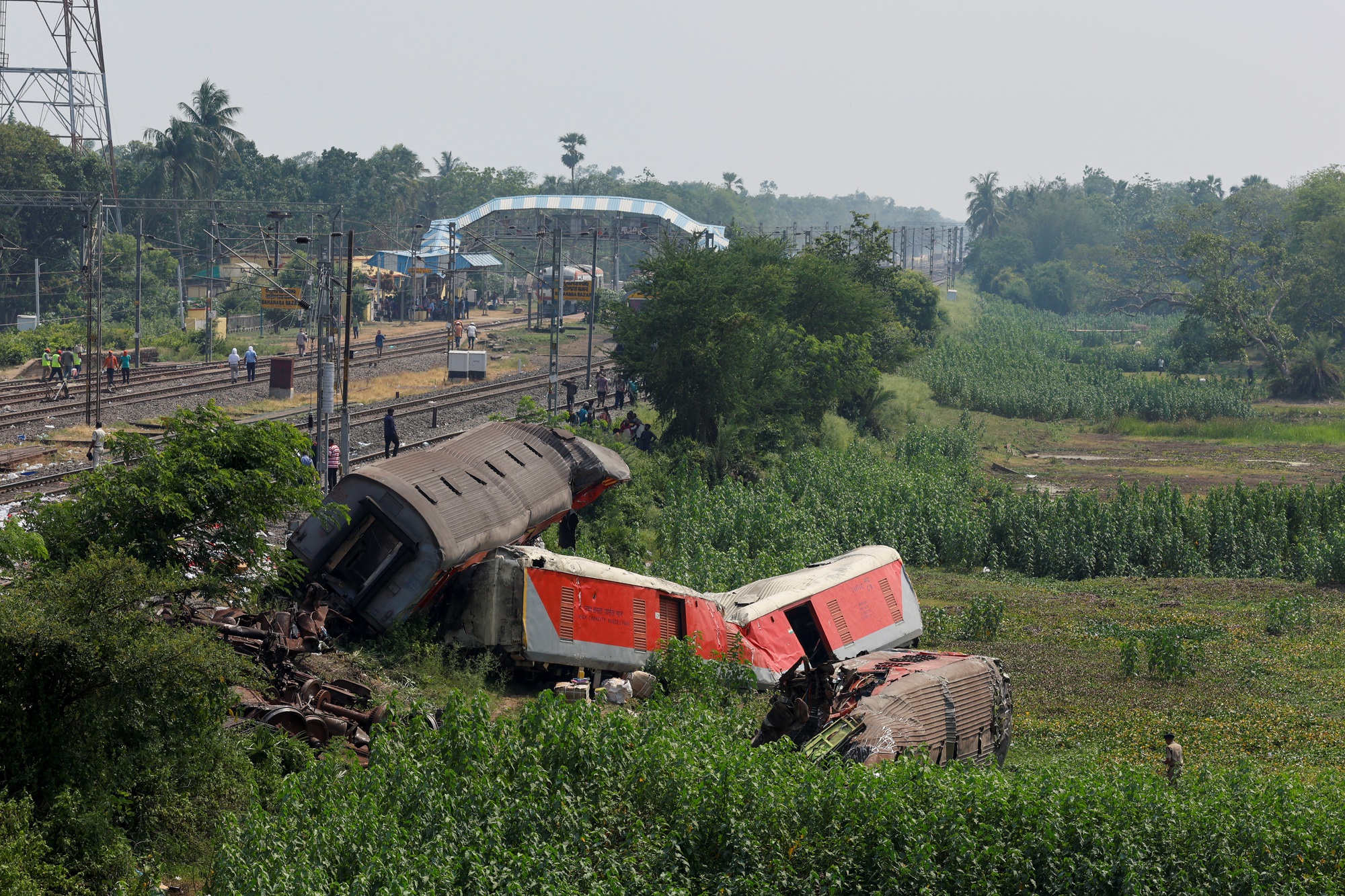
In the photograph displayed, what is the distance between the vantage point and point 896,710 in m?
15.8

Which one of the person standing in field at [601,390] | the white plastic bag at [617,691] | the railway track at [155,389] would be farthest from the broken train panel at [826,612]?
the person standing in field at [601,390]

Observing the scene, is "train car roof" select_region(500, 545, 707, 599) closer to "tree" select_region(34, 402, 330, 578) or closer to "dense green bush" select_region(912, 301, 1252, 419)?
"tree" select_region(34, 402, 330, 578)

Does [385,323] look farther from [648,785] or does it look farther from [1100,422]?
[648,785]

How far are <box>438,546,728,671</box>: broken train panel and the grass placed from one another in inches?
237

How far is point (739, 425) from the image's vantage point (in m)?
42.9

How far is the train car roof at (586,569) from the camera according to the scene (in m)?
19.9

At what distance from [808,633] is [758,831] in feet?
35.6

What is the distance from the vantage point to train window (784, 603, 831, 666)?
73.7 feet

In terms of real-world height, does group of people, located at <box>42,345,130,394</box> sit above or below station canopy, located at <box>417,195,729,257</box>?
below

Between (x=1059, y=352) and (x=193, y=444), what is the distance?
8549 cm

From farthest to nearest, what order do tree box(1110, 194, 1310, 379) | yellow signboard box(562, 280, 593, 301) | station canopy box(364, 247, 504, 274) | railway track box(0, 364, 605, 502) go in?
station canopy box(364, 247, 504, 274) < tree box(1110, 194, 1310, 379) < yellow signboard box(562, 280, 593, 301) < railway track box(0, 364, 605, 502)

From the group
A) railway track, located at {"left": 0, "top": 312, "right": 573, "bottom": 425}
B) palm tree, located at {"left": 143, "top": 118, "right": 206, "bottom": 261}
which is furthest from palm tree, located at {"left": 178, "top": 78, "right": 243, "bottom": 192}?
railway track, located at {"left": 0, "top": 312, "right": 573, "bottom": 425}

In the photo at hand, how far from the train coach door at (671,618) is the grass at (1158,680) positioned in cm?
Result: 557

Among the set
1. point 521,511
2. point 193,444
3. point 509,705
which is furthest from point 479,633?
point 193,444
